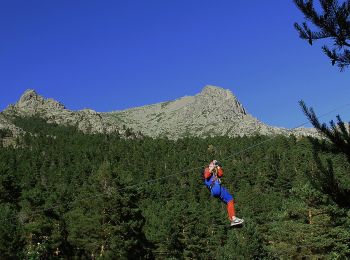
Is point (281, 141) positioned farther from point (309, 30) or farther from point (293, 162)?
point (309, 30)

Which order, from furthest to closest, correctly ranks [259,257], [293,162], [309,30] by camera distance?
1. [293,162]
2. [259,257]
3. [309,30]

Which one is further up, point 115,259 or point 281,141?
point 281,141

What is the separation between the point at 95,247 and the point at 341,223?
22049 mm

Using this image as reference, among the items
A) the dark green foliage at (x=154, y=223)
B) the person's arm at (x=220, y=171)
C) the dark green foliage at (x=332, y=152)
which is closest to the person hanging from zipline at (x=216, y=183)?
the person's arm at (x=220, y=171)

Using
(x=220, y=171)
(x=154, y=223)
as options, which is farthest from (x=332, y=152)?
(x=154, y=223)

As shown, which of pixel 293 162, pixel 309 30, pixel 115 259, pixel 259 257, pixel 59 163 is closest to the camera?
pixel 309 30

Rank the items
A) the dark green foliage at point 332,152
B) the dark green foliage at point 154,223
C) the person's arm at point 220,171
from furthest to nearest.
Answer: the dark green foliage at point 154,223, the person's arm at point 220,171, the dark green foliage at point 332,152

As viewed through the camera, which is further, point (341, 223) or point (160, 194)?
point (160, 194)

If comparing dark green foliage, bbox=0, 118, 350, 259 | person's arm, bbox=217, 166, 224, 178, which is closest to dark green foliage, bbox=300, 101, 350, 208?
dark green foliage, bbox=0, 118, 350, 259

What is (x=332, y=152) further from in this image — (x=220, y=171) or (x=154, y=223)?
(x=154, y=223)

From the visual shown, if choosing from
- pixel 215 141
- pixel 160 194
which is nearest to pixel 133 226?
pixel 160 194

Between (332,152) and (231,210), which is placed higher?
(332,152)

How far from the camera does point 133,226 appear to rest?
133 ft

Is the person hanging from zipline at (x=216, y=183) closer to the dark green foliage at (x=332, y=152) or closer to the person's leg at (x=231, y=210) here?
the person's leg at (x=231, y=210)
